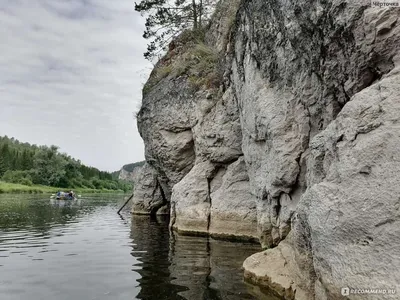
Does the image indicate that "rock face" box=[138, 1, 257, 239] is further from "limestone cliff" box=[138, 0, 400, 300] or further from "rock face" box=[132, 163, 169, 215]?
"rock face" box=[132, 163, 169, 215]

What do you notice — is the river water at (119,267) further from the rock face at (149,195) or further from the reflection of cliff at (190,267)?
the rock face at (149,195)

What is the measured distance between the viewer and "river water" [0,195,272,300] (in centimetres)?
760

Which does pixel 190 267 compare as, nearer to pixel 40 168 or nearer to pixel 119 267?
pixel 119 267

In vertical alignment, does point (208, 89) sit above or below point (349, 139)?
above

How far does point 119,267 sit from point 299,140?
617 cm

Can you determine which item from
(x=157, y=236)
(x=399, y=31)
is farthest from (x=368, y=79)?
(x=157, y=236)

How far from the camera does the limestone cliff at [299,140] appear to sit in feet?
16.7

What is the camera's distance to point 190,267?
32.8ft

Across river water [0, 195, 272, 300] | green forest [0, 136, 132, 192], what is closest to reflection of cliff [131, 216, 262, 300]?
river water [0, 195, 272, 300]

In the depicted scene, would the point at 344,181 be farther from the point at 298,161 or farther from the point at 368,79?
the point at 298,161

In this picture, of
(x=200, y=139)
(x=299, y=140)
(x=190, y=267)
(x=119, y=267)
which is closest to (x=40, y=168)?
(x=200, y=139)

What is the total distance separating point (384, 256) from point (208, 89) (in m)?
16.9

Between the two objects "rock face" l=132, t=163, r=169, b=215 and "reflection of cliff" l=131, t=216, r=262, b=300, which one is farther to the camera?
"rock face" l=132, t=163, r=169, b=215

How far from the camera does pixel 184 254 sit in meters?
12.0
